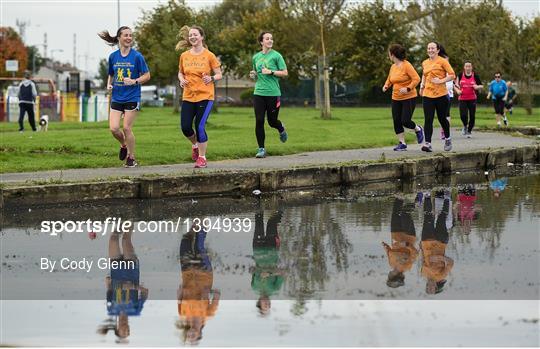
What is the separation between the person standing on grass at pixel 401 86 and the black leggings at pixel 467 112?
4977 millimetres

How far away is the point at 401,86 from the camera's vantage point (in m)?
17.2

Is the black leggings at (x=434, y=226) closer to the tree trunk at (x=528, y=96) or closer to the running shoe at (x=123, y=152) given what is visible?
the running shoe at (x=123, y=152)

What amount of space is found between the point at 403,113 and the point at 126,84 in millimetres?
5299

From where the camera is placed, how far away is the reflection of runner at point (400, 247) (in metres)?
7.25

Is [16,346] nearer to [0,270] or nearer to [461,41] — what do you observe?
[0,270]

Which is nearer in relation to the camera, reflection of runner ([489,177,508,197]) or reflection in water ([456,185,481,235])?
reflection in water ([456,185,481,235])

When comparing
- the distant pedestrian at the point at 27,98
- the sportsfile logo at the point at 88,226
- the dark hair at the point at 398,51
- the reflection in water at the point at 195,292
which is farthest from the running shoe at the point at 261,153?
the distant pedestrian at the point at 27,98

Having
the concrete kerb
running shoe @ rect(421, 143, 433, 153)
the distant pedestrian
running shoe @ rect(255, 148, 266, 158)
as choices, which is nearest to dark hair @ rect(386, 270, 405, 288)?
the concrete kerb

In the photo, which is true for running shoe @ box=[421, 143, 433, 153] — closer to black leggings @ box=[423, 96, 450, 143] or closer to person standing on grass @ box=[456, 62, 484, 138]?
black leggings @ box=[423, 96, 450, 143]

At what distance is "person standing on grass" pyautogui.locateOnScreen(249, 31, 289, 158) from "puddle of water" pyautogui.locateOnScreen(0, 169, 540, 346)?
4111 millimetres

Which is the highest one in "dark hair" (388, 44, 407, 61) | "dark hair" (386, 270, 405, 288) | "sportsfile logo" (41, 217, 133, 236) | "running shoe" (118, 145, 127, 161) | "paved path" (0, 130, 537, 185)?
"dark hair" (388, 44, 407, 61)

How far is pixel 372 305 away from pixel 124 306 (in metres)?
1.40

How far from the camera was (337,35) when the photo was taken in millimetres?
50844

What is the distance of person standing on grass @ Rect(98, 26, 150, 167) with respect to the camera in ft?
45.7
